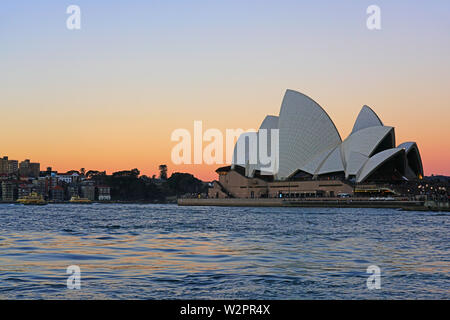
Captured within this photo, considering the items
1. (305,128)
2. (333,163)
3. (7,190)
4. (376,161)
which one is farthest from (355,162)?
(7,190)

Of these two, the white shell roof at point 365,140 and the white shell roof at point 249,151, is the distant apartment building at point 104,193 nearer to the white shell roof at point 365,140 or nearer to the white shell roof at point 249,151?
the white shell roof at point 249,151

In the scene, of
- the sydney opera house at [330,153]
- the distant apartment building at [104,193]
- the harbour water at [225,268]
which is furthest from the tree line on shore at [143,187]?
the harbour water at [225,268]

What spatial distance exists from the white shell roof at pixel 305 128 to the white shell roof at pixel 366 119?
11.5 ft

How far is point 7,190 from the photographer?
154m

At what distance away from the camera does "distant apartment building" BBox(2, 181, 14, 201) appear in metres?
153

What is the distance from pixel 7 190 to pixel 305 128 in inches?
4077

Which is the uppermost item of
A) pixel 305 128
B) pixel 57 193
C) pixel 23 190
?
pixel 305 128

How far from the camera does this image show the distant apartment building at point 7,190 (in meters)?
153

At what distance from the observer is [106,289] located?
32.5 ft

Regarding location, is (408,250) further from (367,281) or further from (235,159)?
(235,159)

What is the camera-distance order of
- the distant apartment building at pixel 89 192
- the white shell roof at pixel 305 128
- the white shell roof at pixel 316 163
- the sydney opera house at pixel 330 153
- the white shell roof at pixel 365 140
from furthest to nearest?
the distant apartment building at pixel 89 192 < the white shell roof at pixel 316 163 < the white shell roof at pixel 305 128 < the sydney opera house at pixel 330 153 < the white shell roof at pixel 365 140

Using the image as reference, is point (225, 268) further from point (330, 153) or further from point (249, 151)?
point (249, 151)
